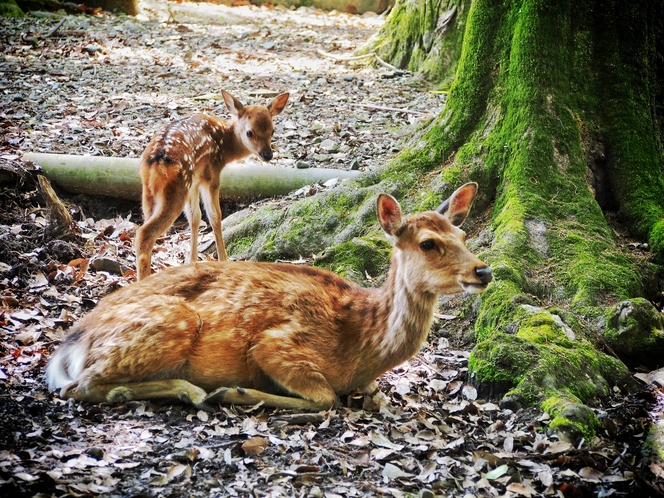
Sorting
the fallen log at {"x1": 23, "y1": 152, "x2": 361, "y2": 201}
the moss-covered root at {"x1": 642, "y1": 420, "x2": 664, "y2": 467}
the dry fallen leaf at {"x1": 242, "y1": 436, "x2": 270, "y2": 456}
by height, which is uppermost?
the fallen log at {"x1": 23, "y1": 152, "x2": 361, "y2": 201}

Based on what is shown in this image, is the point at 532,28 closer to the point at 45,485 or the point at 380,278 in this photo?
the point at 380,278

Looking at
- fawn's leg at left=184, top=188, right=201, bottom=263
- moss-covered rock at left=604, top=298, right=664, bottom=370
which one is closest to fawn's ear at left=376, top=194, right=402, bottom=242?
moss-covered rock at left=604, top=298, right=664, bottom=370

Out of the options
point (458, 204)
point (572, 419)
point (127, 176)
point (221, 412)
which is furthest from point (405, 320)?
point (127, 176)

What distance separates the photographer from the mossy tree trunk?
5641 mm

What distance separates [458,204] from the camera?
5.11 m

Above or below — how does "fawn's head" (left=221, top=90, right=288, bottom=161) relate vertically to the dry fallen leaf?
above

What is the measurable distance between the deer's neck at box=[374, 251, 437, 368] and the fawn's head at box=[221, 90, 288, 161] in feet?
11.7

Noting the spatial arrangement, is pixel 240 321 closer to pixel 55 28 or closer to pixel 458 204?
pixel 458 204

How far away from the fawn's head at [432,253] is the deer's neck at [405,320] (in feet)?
0.12

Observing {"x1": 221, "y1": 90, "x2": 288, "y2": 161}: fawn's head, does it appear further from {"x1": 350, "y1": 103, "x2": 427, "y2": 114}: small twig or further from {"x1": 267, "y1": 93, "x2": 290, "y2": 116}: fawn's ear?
{"x1": 350, "y1": 103, "x2": 427, "y2": 114}: small twig

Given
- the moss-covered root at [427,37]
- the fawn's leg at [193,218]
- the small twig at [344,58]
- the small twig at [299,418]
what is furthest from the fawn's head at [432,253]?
the small twig at [344,58]

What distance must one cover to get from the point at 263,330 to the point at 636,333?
266cm

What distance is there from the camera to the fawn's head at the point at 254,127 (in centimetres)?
804

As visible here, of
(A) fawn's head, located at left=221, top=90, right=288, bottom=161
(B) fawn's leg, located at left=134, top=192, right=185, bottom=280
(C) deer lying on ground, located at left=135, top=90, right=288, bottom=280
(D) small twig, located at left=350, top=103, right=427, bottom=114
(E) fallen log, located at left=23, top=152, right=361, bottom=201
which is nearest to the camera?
(B) fawn's leg, located at left=134, top=192, right=185, bottom=280
